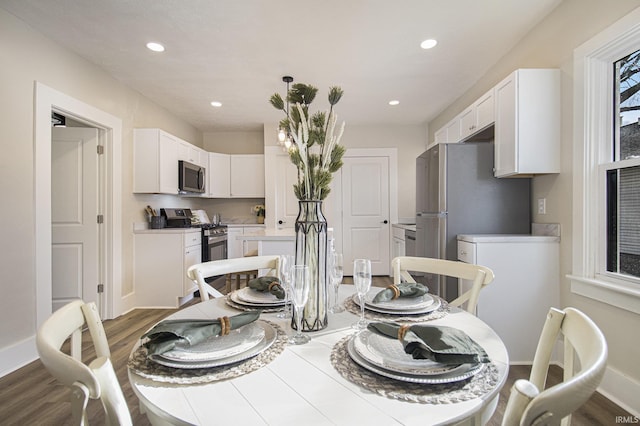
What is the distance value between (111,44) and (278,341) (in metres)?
2.97

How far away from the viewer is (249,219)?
5.55m

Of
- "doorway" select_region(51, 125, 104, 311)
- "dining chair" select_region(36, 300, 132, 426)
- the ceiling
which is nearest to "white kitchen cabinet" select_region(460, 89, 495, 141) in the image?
the ceiling

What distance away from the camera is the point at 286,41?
262 cm

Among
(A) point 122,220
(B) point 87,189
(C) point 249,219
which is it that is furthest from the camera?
(C) point 249,219

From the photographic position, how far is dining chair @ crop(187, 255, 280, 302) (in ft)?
4.89

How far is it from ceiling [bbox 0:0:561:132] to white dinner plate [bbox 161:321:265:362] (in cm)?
214

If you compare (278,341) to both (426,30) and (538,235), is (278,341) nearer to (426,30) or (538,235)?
(538,235)

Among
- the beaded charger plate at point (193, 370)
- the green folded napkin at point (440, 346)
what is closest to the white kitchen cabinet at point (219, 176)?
the beaded charger plate at point (193, 370)

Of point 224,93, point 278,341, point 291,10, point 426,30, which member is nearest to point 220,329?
point 278,341

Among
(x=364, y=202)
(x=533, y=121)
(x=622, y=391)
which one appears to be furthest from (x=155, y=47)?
(x=622, y=391)

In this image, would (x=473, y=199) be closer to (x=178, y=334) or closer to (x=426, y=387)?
(x=426, y=387)

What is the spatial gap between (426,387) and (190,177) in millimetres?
4325

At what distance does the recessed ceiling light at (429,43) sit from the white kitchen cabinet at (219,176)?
3565 millimetres

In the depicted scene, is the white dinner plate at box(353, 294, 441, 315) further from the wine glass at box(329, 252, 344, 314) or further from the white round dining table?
the white round dining table
